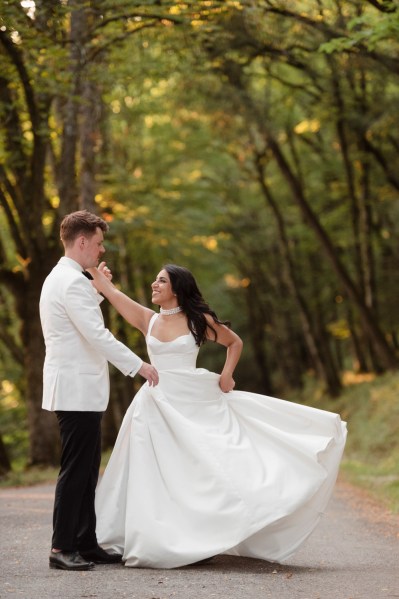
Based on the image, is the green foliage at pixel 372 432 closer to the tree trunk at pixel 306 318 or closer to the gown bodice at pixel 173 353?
the tree trunk at pixel 306 318

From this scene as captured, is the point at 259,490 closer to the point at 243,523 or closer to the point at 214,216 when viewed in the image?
the point at 243,523

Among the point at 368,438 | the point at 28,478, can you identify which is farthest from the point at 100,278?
the point at 368,438

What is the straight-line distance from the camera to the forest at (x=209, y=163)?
44.3ft

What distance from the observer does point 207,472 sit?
6.94 meters

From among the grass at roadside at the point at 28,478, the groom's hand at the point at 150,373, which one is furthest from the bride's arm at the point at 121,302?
the grass at roadside at the point at 28,478

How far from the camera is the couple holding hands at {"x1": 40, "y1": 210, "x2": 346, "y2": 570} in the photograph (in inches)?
264

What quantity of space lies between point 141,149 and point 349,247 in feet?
27.0

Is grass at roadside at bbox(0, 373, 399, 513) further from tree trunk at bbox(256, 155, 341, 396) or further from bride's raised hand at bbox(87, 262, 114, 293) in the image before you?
bride's raised hand at bbox(87, 262, 114, 293)

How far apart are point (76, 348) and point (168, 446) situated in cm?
107

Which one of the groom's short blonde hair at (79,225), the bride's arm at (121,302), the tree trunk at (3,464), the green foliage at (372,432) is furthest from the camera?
the tree trunk at (3,464)

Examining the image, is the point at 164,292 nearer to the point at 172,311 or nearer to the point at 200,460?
the point at 172,311

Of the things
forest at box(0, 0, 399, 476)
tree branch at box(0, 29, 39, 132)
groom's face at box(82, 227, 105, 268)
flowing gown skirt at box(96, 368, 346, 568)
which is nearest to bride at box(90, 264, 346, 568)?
flowing gown skirt at box(96, 368, 346, 568)

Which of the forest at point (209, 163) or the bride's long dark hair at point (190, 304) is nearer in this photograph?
the bride's long dark hair at point (190, 304)

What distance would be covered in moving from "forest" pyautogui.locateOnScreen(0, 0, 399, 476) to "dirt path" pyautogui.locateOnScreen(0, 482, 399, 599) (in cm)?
586
